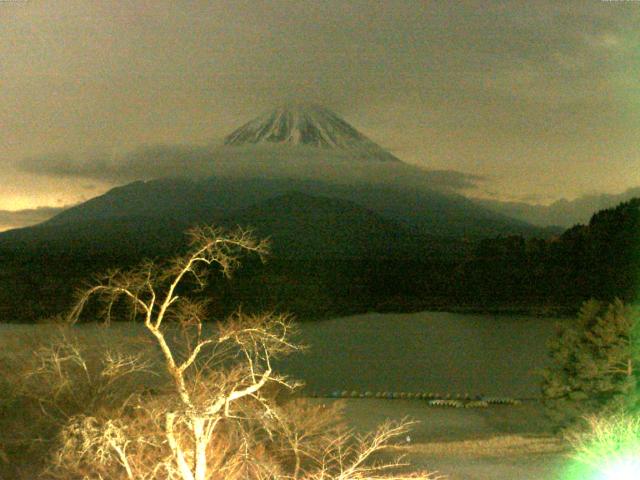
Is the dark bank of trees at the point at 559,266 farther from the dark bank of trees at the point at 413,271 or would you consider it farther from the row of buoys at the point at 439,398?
the row of buoys at the point at 439,398

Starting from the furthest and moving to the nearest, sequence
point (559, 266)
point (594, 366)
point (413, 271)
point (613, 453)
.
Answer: point (413, 271)
point (559, 266)
point (594, 366)
point (613, 453)

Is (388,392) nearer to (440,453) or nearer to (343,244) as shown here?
(440,453)

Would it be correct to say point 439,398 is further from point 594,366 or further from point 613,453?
point 613,453

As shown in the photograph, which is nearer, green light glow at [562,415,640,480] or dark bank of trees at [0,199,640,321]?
green light glow at [562,415,640,480]

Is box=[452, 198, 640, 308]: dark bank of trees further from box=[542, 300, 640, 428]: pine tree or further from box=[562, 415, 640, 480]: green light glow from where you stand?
box=[562, 415, 640, 480]: green light glow

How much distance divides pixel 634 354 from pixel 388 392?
12929 millimetres

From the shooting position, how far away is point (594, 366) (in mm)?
12930

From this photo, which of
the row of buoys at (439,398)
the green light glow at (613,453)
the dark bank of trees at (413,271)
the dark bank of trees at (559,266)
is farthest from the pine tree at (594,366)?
the dark bank of trees at (559,266)

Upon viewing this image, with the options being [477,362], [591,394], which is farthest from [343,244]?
[591,394]

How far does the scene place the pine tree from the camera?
12516 millimetres

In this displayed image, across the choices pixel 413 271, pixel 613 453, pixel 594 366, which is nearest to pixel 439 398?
pixel 594 366

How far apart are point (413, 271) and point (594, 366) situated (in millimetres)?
36608

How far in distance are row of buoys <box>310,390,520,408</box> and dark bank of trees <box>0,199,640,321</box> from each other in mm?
13852

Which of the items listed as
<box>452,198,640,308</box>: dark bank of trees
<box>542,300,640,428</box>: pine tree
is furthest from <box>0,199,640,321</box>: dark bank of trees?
<box>542,300,640,428</box>: pine tree
